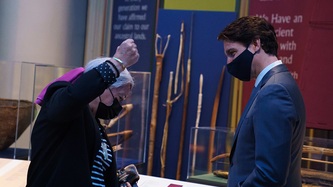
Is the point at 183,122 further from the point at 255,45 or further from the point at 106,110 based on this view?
the point at 255,45

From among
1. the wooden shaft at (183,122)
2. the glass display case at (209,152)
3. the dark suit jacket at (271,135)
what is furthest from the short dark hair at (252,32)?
the wooden shaft at (183,122)

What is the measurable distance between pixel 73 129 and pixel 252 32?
837 millimetres

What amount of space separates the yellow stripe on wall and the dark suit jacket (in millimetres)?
3627

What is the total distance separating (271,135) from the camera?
2.20 meters

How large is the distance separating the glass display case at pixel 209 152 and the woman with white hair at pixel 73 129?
8.13 feet

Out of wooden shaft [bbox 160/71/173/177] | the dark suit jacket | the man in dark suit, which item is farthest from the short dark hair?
wooden shaft [bbox 160/71/173/177]

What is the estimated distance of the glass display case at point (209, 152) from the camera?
187 inches

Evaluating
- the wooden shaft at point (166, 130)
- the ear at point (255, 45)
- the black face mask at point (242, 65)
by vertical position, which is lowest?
the wooden shaft at point (166, 130)

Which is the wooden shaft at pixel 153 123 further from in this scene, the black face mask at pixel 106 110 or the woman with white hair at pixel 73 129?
the woman with white hair at pixel 73 129

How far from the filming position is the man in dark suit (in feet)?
7.23

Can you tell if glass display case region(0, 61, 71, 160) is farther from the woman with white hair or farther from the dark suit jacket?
the dark suit jacket

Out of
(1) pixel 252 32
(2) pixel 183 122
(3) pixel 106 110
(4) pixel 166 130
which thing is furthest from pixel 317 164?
(4) pixel 166 130

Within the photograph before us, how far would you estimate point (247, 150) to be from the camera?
234cm

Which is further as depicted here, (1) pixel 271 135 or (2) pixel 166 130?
(2) pixel 166 130
